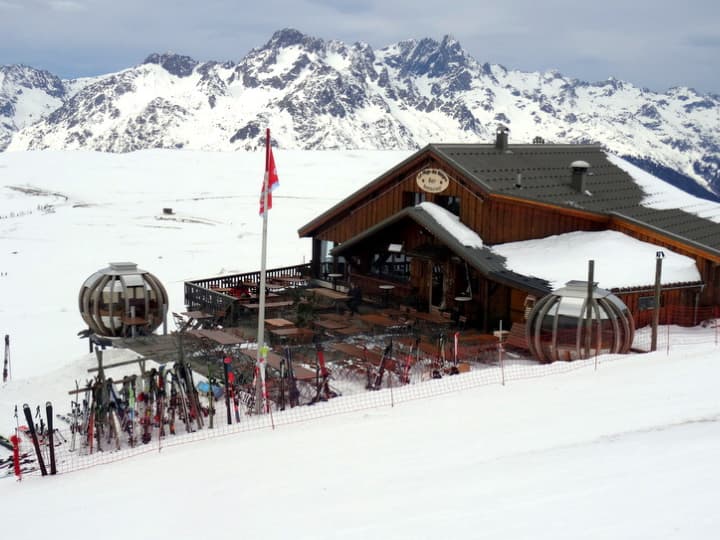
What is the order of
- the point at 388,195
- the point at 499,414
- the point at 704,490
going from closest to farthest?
the point at 704,490 → the point at 499,414 → the point at 388,195

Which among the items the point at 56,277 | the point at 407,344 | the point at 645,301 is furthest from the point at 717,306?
the point at 56,277

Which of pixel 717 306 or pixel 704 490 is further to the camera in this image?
pixel 717 306

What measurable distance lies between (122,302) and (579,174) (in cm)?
1340

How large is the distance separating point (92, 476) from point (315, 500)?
4.25 m

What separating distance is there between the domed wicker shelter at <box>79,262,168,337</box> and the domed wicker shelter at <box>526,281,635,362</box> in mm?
10150

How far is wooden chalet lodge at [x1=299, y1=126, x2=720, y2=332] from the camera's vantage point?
803 inches

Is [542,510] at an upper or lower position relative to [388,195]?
lower

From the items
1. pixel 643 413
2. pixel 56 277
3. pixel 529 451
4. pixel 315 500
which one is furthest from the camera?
pixel 56 277

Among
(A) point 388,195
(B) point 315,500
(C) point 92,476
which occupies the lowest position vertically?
(C) point 92,476

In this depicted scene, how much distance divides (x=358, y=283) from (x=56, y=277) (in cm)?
1637

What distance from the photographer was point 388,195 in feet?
81.9

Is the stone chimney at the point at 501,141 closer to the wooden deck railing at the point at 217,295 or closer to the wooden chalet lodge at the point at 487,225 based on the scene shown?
the wooden chalet lodge at the point at 487,225

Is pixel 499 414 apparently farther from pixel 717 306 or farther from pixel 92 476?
pixel 717 306

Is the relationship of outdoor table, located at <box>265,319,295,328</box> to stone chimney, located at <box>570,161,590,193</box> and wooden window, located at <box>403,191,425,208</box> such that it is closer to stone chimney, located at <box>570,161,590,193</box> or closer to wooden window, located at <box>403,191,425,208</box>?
wooden window, located at <box>403,191,425,208</box>
